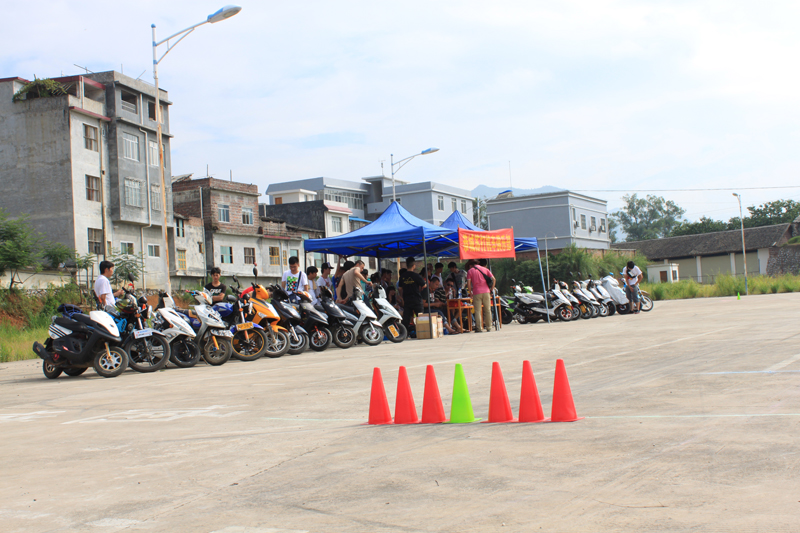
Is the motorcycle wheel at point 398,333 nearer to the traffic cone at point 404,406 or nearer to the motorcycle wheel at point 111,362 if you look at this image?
the motorcycle wheel at point 111,362

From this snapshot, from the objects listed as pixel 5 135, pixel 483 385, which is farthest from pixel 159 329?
pixel 5 135

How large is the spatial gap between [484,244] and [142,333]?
32.6 feet

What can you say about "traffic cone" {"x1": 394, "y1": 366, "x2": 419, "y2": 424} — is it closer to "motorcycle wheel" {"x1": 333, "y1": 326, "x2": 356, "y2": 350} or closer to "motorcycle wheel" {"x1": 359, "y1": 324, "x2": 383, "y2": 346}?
"motorcycle wheel" {"x1": 333, "y1": 326, "x2": 356, "y2": 350}

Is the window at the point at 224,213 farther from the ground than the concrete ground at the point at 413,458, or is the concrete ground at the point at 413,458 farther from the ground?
the window at the point at 224,213

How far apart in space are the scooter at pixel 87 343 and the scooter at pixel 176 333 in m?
0.86

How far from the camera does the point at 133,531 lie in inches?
138

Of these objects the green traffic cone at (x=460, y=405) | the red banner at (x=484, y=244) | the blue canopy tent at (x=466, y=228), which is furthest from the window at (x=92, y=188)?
the green traffic cone at (x=460, y=405)

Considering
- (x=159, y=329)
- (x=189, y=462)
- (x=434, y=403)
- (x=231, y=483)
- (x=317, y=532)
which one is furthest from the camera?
(x=159, y=329)

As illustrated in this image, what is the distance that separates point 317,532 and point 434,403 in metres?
2.71

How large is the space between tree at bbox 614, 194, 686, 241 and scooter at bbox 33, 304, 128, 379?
10740 centimetres

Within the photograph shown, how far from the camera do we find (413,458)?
4.72 metres

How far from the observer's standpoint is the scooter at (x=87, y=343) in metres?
10.9

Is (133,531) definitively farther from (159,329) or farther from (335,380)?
(159,329)

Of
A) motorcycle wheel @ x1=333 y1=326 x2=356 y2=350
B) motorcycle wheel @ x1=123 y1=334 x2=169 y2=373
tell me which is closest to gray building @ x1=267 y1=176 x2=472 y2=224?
motorcycle wheel @ x1=333 y1=326 x2=356 y2=350
